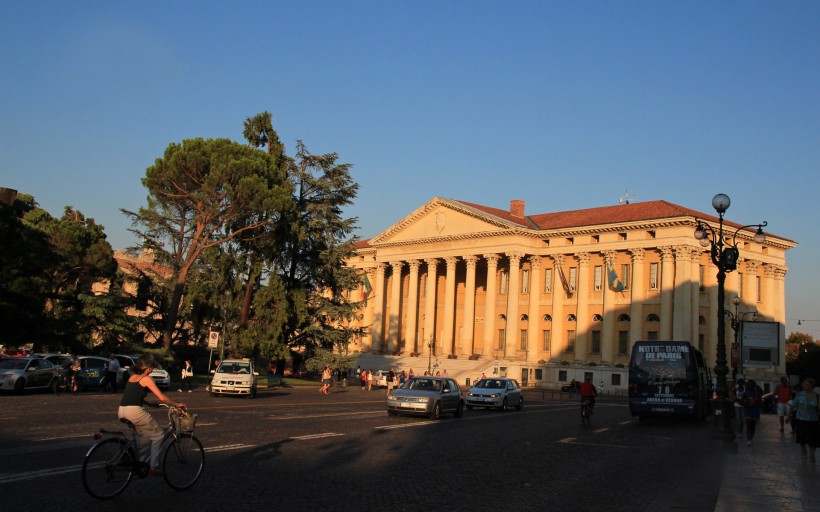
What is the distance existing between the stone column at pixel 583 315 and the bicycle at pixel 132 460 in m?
60.4

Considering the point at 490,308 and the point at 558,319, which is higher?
the point at 490,308

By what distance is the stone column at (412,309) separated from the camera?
3093 inches

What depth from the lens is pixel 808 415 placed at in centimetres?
1522

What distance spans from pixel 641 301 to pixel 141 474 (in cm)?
5963

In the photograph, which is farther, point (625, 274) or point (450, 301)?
point (450, 301)

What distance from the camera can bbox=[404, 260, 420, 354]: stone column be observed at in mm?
78562

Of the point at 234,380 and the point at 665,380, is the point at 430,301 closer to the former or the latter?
the point at 234,380

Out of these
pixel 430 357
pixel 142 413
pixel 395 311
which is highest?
pixel 395 311

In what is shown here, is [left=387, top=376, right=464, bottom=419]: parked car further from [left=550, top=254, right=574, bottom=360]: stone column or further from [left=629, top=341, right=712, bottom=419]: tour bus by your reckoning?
[left=550, top=254, right=574, bottom=360]: stone column

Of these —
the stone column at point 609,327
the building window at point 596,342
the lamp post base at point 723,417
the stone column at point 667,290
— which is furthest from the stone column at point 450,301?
the lamp post base at point 723,417

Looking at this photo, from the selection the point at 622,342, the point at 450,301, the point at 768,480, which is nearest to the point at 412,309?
the point at 450,301

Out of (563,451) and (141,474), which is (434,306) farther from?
(141,474)

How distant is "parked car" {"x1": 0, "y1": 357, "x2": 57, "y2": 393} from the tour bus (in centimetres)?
2087

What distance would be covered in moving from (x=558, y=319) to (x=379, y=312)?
21079 millimetres
